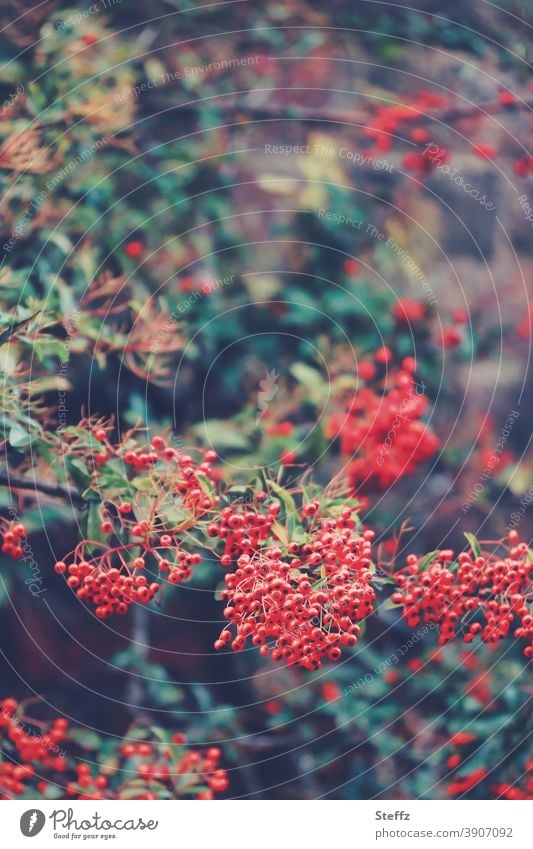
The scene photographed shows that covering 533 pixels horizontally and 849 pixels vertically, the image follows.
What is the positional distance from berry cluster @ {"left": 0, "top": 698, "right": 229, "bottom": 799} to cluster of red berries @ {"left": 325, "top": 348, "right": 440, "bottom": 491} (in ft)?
1.42

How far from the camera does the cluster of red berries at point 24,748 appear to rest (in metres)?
1.06

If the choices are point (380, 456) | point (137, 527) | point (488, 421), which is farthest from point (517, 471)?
point (137, 527)

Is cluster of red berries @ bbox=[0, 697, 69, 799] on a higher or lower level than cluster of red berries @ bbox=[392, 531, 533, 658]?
lower

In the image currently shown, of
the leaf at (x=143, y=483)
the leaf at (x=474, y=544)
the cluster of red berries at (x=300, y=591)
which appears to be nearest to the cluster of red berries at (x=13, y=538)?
the leaf at (x=143, y=483)

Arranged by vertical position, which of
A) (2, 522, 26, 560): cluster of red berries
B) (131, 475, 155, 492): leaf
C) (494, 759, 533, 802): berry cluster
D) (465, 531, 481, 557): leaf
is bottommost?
(494, 759, 533, 802): berry cluster

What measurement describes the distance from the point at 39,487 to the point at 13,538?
79mm

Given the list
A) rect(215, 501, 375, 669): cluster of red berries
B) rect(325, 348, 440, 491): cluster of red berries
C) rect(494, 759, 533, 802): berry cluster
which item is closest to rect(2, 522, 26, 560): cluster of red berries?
rect(215, 501, 375, 669): cluster of red berries

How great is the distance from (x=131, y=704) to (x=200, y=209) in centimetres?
67

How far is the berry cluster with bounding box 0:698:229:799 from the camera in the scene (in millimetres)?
1061

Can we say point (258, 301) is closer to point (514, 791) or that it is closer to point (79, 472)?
point (79, 472)

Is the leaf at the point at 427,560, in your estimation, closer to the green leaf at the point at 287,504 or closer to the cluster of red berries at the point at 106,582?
the green leaf at the point at 287,504

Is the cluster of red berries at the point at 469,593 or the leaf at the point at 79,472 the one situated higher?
the leaf at the point at 79,472

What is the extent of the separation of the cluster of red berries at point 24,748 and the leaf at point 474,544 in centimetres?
59

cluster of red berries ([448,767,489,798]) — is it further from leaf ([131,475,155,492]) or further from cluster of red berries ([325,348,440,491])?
leaf ([131,475,155,492])
